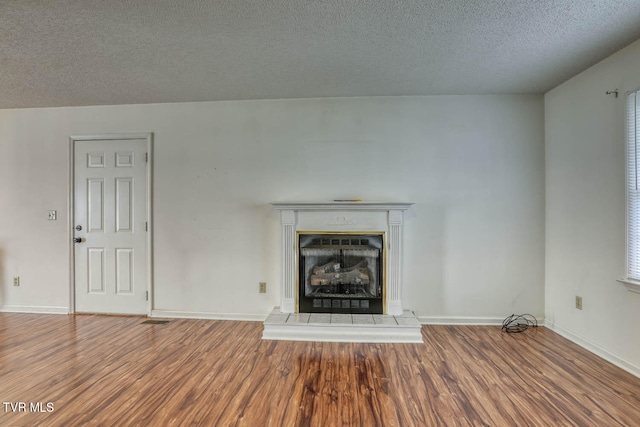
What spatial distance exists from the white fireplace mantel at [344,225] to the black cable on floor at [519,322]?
3.74 feet

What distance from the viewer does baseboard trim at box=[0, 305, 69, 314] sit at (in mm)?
3582

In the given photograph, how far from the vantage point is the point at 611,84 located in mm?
2430

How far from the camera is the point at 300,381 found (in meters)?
2.12

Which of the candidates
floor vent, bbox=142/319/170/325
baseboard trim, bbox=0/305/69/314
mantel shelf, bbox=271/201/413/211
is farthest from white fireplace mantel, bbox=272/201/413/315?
baseboard trim, bbox=0/305/69/314

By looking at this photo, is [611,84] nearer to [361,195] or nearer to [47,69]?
[361,195]

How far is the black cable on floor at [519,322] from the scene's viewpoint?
10.3ft

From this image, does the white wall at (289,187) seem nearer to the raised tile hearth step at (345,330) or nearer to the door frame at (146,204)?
the door frame at (146,204)

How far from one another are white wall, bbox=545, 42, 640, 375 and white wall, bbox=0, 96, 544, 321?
0.55 ft

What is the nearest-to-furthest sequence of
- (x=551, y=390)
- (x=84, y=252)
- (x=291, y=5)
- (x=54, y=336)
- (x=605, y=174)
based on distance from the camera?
(x=291, y=5) → (x=551, y=390) → (x=605, y=174) → (x=54, y=336) → (x=84, y=252)

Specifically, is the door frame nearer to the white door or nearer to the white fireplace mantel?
the white door

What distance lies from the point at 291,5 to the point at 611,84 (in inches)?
102

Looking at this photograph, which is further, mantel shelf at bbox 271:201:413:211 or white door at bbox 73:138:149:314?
white door at bbox 73:138:149:314

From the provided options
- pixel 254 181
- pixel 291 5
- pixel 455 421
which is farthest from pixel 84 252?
pixel 455 421

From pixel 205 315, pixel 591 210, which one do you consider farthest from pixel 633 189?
pixel 205 315
